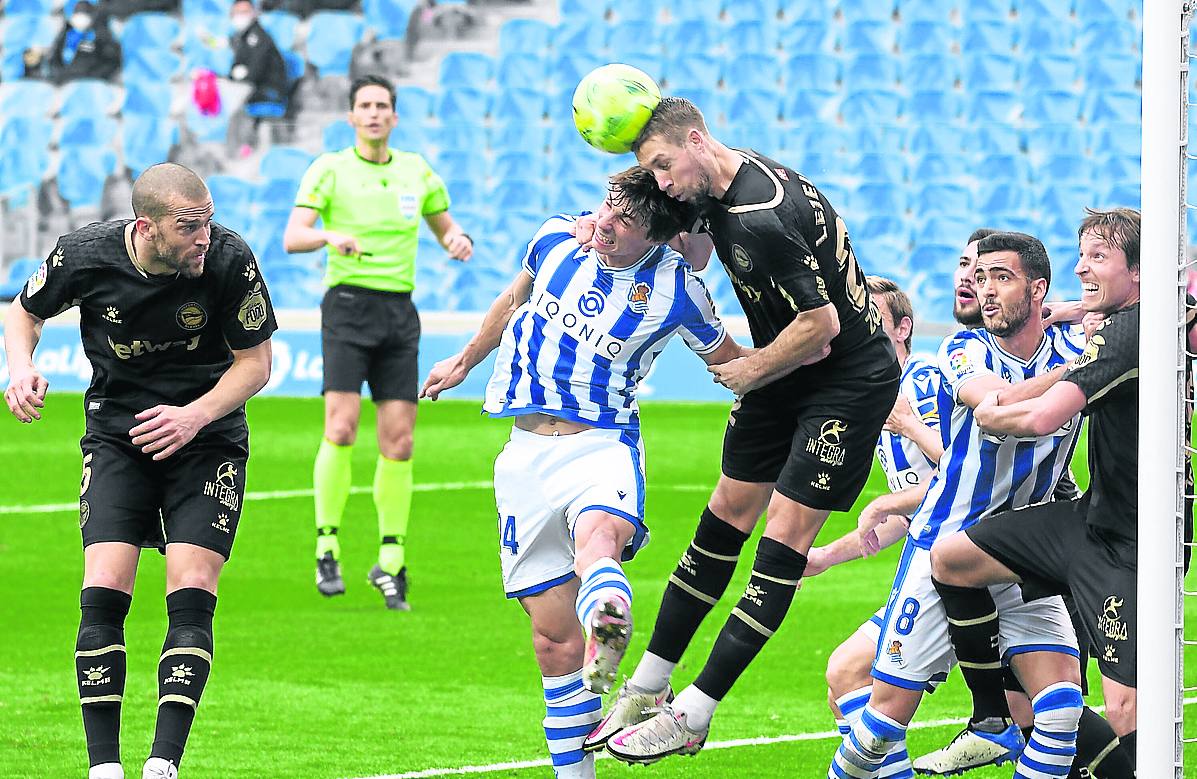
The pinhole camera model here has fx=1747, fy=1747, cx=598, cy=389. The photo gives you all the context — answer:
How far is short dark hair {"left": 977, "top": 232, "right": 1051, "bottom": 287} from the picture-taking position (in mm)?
5191

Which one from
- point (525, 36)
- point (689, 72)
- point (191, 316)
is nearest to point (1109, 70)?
point (689, 72)

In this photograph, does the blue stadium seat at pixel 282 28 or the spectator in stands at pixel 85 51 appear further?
the spectator in stands at pixel 85 51

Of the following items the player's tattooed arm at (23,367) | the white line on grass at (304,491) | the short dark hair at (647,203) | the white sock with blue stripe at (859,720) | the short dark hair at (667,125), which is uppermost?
the short dark hair at (667,125)

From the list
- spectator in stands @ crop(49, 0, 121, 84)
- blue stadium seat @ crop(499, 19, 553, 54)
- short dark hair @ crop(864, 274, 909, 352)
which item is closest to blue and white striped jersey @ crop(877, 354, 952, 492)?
short dark hair @ crop(864, 274, 909, 352)

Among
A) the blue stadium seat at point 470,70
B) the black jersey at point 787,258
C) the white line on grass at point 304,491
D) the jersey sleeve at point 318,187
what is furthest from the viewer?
the blue stadium seat at point 470,70

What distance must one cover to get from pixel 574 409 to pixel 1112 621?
176 centimetres

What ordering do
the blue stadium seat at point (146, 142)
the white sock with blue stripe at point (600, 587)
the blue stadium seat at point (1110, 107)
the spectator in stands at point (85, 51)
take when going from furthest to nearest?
the spectator in stands at point (85, 51)
the blue stadium seat at point (146, 142)
the blue stadium seat at point (1110, 107)
the white sock with blue stripe at point (600, 587)

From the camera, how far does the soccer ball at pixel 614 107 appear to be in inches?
203

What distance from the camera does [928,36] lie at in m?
21.6

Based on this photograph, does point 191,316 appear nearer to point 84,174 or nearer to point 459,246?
point 459,246

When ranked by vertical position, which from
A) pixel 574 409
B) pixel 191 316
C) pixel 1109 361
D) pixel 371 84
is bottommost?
pixel 574 409

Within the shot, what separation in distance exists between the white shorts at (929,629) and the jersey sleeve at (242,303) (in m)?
2.20

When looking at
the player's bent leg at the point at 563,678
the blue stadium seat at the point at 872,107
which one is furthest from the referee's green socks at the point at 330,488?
the blue stadium seat at the point at 872,107

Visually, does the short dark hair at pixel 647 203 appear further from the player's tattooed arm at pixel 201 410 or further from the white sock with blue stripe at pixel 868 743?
the white sock with blue stripe at pixel 868 743
